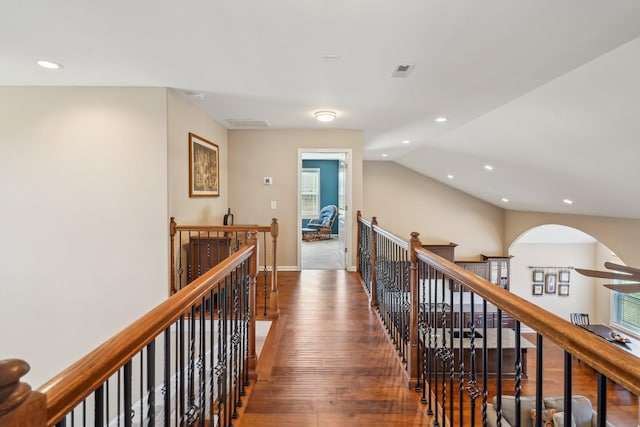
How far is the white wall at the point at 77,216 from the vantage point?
344 cm

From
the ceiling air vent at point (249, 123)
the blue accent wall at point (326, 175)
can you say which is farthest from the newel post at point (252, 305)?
the blue accent wall at point (326, 175)

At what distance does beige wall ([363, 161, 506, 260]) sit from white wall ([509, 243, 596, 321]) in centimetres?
107

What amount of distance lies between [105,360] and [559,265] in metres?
12.2

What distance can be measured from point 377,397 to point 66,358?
3257mm

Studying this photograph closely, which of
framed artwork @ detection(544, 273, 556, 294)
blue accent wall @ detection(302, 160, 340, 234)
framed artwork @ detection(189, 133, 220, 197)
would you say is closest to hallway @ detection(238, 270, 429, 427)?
framed artwork @ detection(189, 133, 220, 197)

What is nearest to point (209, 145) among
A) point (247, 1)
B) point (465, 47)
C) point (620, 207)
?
point (247, 1)

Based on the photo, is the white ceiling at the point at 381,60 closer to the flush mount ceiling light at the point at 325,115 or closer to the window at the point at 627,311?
the flush mount ceiling light at the point at 325,115

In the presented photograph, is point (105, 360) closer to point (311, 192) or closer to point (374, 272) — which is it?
point (374, 272)

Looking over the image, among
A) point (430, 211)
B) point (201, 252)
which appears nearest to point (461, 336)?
point (201, 252)

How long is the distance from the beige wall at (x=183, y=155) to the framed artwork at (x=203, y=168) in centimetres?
7

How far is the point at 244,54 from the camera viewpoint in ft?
8.82

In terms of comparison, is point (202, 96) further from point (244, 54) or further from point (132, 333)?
point (132, 333)

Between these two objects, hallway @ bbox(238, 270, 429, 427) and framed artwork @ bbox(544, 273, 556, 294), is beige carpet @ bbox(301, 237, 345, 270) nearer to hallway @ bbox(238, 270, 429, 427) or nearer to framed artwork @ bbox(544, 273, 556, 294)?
hallway @ bbox(238, 270, 429, 427)

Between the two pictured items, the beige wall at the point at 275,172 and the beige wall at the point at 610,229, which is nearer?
the beige wall at the point at 275,172
